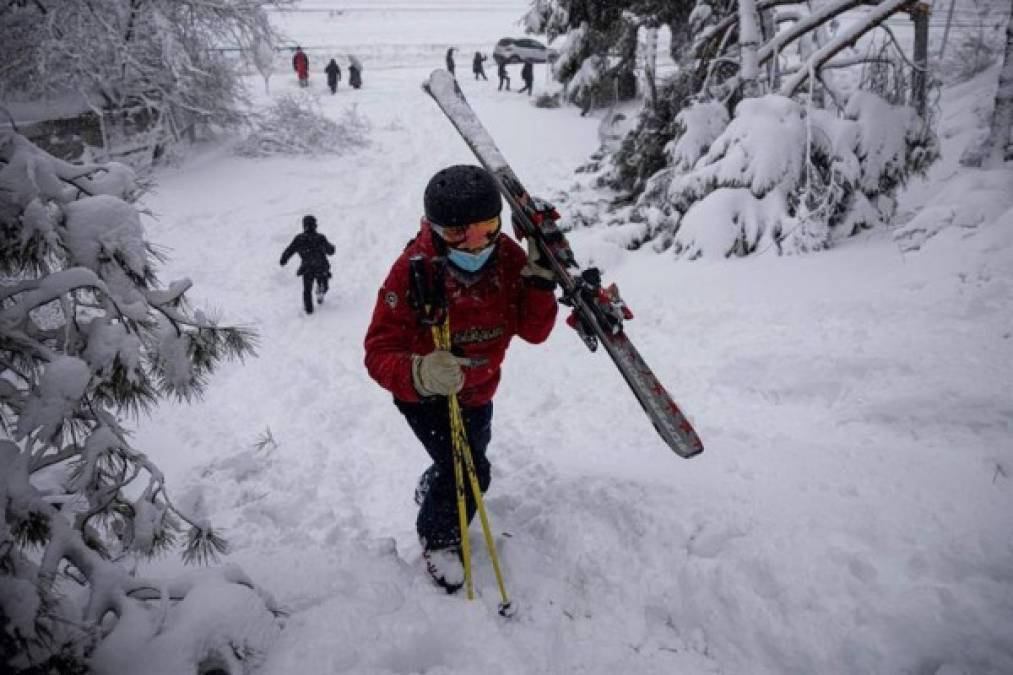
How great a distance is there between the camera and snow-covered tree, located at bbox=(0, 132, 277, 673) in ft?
5.39

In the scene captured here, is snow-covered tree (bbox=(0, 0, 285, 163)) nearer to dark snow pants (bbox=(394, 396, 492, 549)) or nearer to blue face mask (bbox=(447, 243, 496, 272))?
blue face mask (bbox=(447, 243, 496, 272))

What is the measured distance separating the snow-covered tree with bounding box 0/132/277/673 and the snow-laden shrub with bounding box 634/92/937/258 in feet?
20.3

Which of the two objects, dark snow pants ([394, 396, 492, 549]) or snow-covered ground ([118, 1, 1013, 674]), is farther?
dark snow pants ([394, 396, 492, 549])

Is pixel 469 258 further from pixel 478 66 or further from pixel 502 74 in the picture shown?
pixel 478 66

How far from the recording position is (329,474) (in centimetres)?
434

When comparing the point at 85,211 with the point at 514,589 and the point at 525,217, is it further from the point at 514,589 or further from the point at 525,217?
the point at 514,589

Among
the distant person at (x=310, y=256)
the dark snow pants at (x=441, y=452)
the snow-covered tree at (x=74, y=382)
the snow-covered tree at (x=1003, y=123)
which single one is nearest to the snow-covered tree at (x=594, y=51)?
the snow-covered tree at (x=1003, y=123)

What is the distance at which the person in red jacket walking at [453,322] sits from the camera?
2.37 m

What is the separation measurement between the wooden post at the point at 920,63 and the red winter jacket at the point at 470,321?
6.58 m

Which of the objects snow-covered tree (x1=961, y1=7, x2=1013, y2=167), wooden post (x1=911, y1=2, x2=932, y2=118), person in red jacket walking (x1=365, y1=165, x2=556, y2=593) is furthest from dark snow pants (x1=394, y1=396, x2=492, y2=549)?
snow-covered tree (x1=961, y1=7, x2=1013, y2=167)

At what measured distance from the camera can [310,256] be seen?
7500mm

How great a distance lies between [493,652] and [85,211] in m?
2.36

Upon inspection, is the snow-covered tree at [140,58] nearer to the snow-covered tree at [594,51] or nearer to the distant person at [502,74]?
the snow-covered tree at [594,51]

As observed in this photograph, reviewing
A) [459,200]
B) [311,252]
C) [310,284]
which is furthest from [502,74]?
[459,200]
